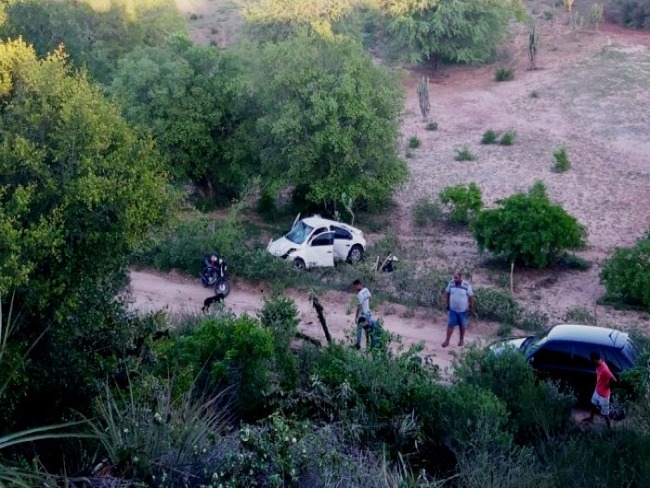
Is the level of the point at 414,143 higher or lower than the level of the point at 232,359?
lower

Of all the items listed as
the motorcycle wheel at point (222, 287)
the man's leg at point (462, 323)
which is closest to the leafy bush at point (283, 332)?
the man's leg at point (462, 323)

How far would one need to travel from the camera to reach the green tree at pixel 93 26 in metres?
28.4

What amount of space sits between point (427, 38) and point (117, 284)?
30.6 meters

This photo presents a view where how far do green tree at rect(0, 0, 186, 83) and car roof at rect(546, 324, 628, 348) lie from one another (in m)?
19.9

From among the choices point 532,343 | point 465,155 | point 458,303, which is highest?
point 532,343

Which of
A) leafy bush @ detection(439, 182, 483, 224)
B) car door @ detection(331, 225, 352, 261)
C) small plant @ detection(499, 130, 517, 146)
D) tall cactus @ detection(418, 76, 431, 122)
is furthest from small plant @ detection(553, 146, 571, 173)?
car door @ detection(331, 225, 352, 261)

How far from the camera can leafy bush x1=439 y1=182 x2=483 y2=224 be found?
22969 millimetres

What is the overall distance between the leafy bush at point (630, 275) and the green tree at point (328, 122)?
7.32 metres

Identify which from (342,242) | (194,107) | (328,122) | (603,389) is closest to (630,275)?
(342,242)

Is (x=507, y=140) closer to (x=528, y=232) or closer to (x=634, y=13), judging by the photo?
(x=528, y=232)

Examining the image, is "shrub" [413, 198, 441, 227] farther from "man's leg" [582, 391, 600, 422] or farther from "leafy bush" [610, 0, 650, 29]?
"leafy bush" [610, 0, 650, 29]

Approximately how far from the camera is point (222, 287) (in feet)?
59.5

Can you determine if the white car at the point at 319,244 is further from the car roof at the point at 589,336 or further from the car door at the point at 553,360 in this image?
the car door at the point at 553,360

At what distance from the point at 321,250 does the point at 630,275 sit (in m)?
7.00
